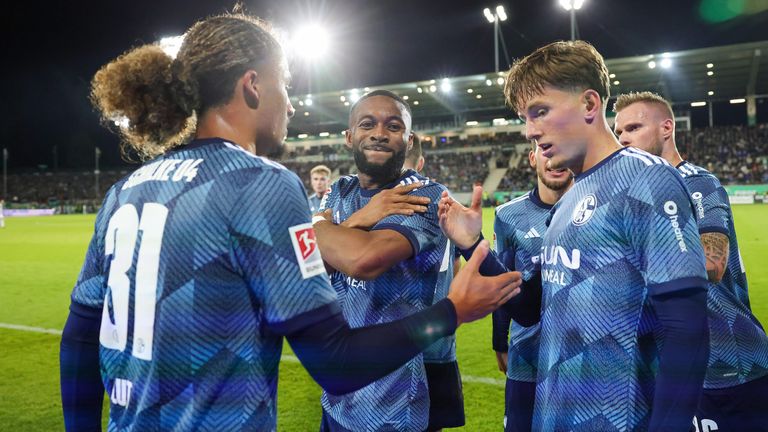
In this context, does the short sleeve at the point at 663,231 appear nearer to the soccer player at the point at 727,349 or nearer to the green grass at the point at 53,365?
the soccer player at the point at 727,349

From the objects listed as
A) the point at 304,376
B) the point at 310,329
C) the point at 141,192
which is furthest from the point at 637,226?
the point at 304,376

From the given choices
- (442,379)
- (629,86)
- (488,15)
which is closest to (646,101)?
(442,379)

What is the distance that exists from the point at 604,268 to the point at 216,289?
125 cm

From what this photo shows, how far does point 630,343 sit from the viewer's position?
185cm

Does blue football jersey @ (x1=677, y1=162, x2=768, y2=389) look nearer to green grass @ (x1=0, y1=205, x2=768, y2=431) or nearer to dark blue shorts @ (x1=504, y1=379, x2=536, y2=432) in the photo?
dark blue shorts @ (x1=504, y1=379, x2=536, y2=432)

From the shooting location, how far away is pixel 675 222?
1741 millimetres

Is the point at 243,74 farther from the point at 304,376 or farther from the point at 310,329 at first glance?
the point at 304,376

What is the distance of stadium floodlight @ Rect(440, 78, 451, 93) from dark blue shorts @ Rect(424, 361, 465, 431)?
37.9 meters

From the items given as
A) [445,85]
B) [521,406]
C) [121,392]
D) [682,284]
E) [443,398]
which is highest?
[445,85]

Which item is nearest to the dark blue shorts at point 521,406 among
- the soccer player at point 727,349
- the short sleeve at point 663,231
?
the soccer player at point 727,349

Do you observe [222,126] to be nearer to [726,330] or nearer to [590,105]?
[590,105]

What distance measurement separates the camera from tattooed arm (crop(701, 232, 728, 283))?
2.77m

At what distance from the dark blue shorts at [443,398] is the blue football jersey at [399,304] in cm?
12

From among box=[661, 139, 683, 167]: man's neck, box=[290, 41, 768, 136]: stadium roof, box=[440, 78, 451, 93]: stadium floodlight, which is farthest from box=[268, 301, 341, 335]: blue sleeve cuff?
box=[440, 78, 451, 93]: stadium floodlight
